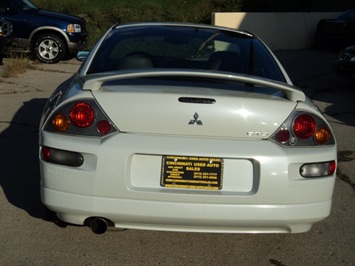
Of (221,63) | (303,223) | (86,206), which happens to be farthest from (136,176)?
(221,63)

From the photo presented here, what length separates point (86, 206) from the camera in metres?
3.71

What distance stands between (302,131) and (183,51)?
1466 mm

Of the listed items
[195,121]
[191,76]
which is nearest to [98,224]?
[195,121]

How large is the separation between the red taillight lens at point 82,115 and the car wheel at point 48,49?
1161 centimetres

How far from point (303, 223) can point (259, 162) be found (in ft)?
1.72

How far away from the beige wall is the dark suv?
6265 mm

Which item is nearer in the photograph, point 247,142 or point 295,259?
point 247,142

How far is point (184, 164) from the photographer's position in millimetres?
3625

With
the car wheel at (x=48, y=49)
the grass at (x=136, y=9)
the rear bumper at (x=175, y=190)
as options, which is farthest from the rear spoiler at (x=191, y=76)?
the grass at (x=136, y=9)

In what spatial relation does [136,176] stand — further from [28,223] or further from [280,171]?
[28,223]

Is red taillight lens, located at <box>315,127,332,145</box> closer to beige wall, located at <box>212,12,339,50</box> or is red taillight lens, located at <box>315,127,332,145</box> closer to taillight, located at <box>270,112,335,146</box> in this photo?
taillight, located at <box>270,112,335,146</box>

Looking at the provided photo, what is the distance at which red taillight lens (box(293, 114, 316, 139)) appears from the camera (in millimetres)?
3776

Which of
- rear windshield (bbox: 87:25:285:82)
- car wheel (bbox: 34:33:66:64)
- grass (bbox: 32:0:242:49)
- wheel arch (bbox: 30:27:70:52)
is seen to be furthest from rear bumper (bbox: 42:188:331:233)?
grass (bbox: 32:0:242:49)

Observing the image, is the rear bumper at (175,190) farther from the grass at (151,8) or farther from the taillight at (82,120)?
the grass at (151,8)
